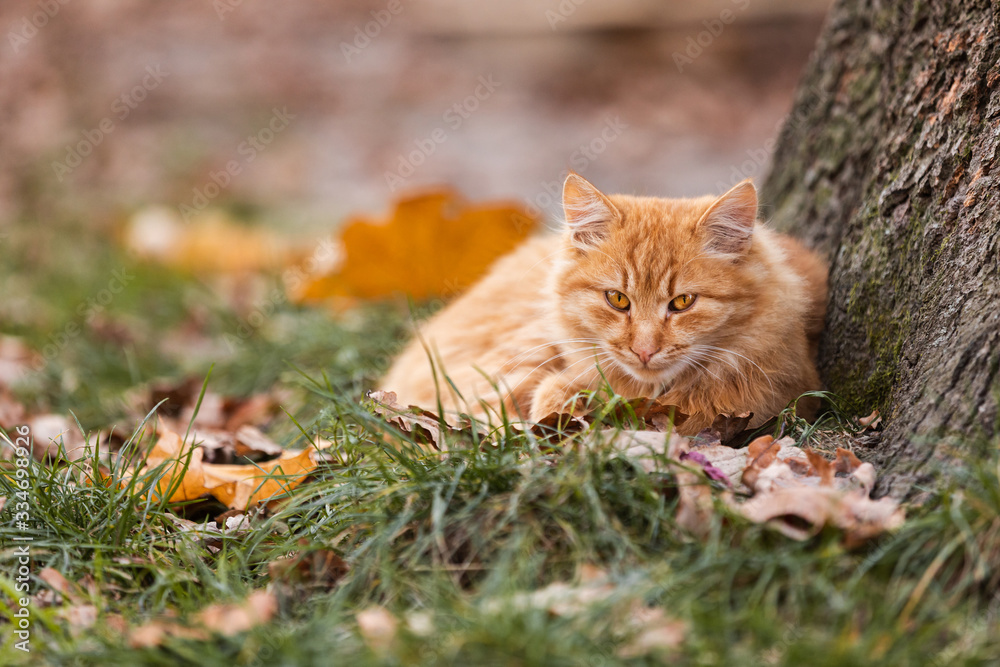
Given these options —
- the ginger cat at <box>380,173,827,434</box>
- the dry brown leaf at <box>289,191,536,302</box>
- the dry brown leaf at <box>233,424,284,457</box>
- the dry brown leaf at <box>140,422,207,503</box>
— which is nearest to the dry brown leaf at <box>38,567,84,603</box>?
the dry brown leaf at <box>140,422,207,503</box>

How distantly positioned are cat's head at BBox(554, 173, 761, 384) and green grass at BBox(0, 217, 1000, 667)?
0.37 metres

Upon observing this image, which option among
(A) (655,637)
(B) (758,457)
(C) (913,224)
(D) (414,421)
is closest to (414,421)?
(D) (414,421)

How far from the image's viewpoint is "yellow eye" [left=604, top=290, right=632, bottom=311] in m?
2.60

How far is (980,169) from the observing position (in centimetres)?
221

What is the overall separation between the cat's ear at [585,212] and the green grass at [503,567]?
79 centimetres

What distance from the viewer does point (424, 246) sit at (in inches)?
170

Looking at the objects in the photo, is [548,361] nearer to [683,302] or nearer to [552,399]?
[552,399]

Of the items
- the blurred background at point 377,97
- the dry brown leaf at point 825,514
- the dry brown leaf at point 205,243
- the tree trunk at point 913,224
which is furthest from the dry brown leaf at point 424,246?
the blurred background at point 377,97

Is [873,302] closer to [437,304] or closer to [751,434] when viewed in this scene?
[751,434]

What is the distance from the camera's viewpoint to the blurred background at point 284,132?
4.90m

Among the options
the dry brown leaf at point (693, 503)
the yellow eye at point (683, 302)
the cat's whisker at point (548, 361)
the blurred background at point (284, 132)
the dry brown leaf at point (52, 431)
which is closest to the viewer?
A: the dry brown leaf at point (693, 503)

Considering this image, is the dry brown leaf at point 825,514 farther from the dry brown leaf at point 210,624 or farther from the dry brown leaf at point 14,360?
the dry brown leaf at point 14,360

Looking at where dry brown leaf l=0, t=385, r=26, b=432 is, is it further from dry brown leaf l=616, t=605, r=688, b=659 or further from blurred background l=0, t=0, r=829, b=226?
blurred background l=0, t=0, r=829, b=226

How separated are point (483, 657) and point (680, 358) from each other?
1.24 m
